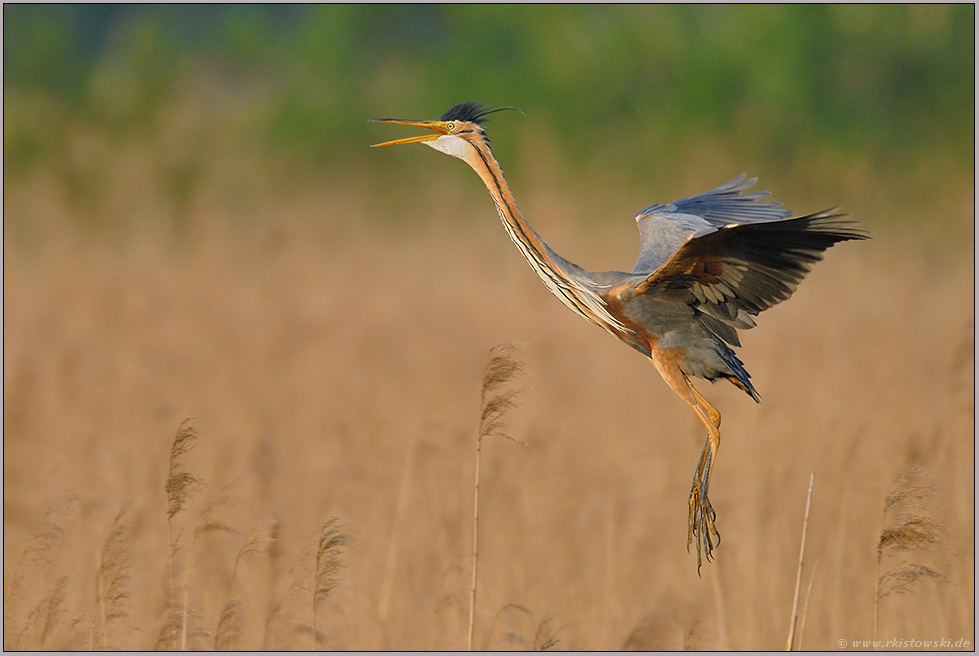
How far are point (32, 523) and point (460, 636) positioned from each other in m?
1.97

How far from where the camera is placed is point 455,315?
7.09 metres

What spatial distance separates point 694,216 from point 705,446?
1030mm

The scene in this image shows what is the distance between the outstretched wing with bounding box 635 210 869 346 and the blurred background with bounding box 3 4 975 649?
1.08 metres

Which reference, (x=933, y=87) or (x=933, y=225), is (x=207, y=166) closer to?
(x=933, y=225)

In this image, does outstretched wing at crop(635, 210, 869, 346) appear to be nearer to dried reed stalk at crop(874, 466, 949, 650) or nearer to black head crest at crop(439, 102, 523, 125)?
dried reed stalk at crop(874, 466, 949, 650)

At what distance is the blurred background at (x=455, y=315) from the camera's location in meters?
4.27

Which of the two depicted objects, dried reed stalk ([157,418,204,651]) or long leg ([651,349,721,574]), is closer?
long leg ([651,349,721,574])

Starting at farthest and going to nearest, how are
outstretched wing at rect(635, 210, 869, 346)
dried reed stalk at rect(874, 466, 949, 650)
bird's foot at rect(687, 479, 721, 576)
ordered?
dried reed stalk at rect(874, 466, 949, 650)
bird's foot at rect(687, 479, 721, 576)
outstretched wing at rect(635, 210, 869, 346)

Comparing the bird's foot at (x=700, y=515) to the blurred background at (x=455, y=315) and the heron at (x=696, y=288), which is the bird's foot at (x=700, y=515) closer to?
the heron at (x=696, y=288)

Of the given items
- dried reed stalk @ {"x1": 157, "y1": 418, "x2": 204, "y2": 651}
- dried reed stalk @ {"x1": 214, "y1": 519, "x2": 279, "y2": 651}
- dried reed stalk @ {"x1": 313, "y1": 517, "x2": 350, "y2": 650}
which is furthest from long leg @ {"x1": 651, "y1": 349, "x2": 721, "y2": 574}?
dried reed stalk @ {"x1": 157, "y1": 418, "x2": 204, "y2": 651}

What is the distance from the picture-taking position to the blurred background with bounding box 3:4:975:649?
4270 millimetres

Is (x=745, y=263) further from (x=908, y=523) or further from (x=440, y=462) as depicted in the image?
(x=440, y=462)

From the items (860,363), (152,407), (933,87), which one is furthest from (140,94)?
(933,87)

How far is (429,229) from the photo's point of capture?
1003cm
